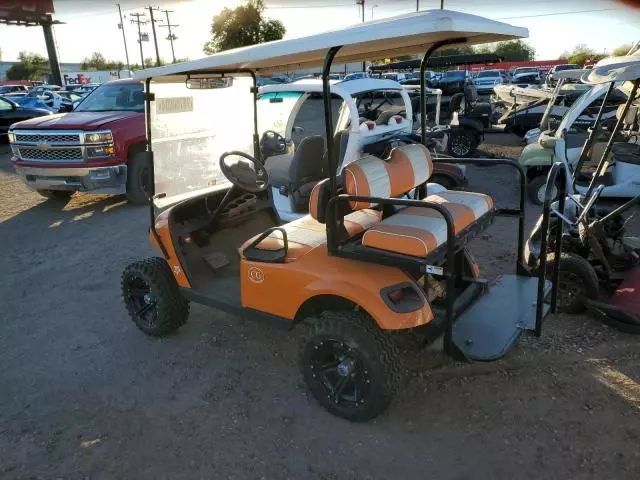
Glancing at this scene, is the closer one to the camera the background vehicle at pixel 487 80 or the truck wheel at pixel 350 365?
the truck wheel at pixel 350 365

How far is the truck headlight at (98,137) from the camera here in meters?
7.22

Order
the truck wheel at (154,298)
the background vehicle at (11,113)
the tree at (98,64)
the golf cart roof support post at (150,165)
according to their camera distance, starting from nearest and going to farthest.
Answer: the golf cart roof support post at (150,165), the truck wheel at (154,298), the background vehicle at (11,113), the tree at (98,64)

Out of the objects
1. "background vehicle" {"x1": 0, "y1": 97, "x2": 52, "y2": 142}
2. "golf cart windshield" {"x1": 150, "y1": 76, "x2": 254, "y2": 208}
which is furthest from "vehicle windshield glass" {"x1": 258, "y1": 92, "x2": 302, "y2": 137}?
"background vehicle" {"x1": 0, "y1": 97, "x2": 52, "y2": 142}

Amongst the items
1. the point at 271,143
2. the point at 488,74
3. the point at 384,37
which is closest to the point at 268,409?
the point at 384,37

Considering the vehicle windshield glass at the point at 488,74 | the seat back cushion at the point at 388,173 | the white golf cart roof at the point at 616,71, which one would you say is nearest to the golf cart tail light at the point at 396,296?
the seat back cushion at the point at 388,173

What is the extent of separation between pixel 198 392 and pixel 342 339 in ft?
3.75

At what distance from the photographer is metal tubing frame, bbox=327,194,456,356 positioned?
95.3 inches

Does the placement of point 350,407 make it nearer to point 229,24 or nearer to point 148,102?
point 148,102

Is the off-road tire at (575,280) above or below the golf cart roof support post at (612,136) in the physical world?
below

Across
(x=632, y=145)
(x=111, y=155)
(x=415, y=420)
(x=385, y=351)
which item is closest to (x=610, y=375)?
(x=415, y=420)

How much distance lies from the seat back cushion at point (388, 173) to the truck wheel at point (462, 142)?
25.6 feet

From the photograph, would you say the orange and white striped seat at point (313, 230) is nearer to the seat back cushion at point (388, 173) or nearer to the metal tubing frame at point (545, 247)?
the seat back cushion at point (388, 173)

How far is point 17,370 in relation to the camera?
3.54m

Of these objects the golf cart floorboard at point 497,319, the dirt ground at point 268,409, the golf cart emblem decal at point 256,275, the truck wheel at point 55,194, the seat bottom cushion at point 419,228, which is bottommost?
the dirt ground at point 268,409
